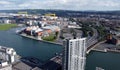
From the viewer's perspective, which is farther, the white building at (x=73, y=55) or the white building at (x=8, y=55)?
the white building at (x=8, y=55)

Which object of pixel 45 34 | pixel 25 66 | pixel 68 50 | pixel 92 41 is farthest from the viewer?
pixel 45 34

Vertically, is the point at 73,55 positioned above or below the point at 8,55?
above

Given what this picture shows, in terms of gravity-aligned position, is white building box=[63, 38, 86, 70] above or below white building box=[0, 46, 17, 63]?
above

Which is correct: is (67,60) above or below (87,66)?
above

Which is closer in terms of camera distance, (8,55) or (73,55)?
(73,55)

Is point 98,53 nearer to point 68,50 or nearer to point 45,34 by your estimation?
point 68,50

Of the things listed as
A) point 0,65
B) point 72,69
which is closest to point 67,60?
point 72,69

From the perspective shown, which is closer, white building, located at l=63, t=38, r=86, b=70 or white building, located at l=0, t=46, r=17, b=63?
white building, located at l=63, t=38, r=86, b=70

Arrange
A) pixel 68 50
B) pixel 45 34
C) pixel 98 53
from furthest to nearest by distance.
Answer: pixel 45 34, pixel 98 53, pixel 68 50
